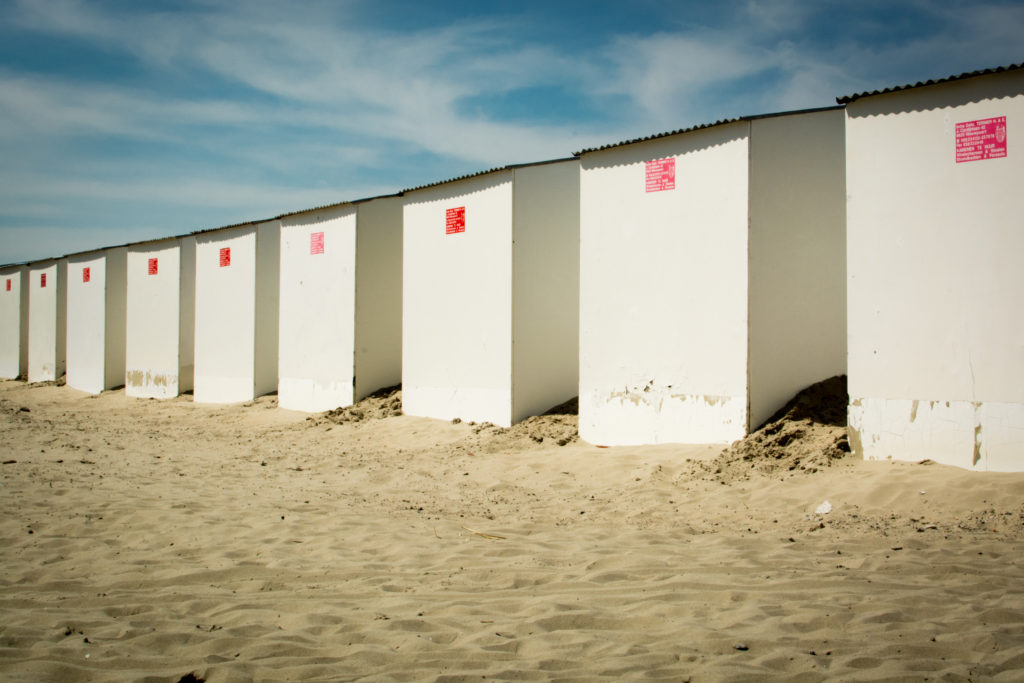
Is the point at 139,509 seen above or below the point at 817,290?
below

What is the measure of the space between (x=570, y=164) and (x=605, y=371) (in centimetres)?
383

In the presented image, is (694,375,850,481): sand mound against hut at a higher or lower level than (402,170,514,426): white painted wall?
lower

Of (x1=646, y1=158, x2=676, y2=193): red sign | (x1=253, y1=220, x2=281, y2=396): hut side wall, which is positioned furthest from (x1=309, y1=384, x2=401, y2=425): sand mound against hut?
(x1=646, y1=158, x2=676, y2=193): red sign

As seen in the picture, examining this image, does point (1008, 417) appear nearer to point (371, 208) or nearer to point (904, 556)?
point (904, 556)

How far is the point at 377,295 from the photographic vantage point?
14.8m

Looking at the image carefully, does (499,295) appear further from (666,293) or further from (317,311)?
(317,311)

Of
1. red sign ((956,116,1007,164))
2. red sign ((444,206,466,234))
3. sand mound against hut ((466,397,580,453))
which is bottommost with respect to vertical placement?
sand mound against hut ((466,397,580,453))

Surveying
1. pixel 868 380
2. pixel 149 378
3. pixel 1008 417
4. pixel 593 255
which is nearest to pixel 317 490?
pixel 593 255

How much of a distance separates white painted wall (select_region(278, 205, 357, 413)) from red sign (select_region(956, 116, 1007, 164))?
1055 cm

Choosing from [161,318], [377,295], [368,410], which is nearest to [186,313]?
[161,318]

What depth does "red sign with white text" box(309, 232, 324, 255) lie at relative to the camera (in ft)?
50.5

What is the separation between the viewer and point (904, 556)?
17.3ft

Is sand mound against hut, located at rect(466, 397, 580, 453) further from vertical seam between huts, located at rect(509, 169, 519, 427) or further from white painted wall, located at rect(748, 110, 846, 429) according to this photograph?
white painted wall, located at rect(748, 110, 846, 429)

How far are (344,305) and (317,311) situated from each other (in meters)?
0.97
